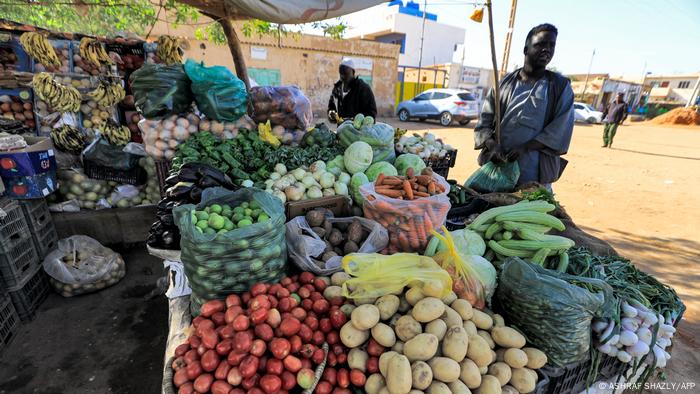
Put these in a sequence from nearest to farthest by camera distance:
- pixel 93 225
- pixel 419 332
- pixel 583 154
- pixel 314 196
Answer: pixel 419 332 → pixel 314 196 → pixel 93 225 → pixel 583 154

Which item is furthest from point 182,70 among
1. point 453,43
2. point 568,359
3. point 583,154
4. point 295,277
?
point 453,43

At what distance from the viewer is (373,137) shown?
11.6ft

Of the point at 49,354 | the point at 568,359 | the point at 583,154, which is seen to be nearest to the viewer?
the point at 568,359

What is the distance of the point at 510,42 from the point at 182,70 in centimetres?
1415

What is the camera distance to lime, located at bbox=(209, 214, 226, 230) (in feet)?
5.88

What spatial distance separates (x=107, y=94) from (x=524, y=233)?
614 centimetres

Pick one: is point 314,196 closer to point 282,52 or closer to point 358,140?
point 358,140

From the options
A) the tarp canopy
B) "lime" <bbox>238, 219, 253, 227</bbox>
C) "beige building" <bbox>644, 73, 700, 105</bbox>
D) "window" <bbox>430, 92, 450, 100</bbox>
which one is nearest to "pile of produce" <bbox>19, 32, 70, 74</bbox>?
the tarp canopy

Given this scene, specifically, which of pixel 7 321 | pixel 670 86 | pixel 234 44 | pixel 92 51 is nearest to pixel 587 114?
pixel 234 44

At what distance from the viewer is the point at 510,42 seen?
13547 mm

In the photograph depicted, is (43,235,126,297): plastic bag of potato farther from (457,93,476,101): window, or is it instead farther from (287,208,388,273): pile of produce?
(457,93,476,101): window

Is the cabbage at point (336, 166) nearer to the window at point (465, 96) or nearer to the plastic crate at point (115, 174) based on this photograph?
the plastic crate at point (115, 174)

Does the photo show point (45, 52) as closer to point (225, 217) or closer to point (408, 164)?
point (225, 217)

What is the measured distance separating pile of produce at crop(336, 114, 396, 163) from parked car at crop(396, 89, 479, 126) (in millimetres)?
13857
